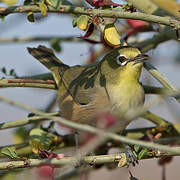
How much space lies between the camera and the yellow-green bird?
10.5ft

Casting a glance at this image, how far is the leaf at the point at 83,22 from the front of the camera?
6.81ft

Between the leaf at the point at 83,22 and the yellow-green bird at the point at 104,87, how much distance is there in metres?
0.90

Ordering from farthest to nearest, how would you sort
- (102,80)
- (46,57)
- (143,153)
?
(46,57), (102,80), (143,153)

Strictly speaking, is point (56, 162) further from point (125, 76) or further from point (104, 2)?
point (125, 76)

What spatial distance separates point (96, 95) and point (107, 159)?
1540 mm

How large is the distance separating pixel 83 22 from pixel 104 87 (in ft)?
4.84

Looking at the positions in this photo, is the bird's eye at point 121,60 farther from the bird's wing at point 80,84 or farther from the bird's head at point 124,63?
the bird's wing at point 80,84

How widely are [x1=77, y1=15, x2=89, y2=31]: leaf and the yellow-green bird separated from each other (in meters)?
0.90

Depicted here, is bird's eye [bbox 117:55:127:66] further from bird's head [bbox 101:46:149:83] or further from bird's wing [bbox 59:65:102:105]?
bird's wing [bbox 59:65:102:105]

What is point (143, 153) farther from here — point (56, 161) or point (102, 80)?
point (102, 80)

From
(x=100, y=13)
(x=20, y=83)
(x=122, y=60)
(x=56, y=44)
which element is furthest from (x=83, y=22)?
(x=122, y=60)

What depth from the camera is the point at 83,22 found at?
2.09m

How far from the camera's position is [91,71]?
131 inches

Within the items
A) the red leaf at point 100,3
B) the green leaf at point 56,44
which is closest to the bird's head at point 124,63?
the green leaf at point 56,44
